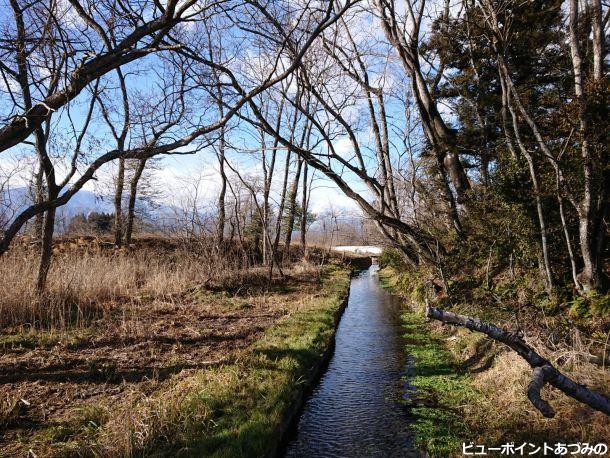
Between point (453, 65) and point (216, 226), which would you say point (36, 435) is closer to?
point (216, 226)

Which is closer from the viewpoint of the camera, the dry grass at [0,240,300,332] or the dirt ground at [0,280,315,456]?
the dirt ground at [0,280,315,456]

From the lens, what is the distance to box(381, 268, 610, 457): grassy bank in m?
4.11

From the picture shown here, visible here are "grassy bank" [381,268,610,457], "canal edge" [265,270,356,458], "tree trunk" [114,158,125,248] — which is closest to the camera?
"grassy bank" [381,268,610,457]

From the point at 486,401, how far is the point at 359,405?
1683 mm

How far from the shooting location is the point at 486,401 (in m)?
5.24

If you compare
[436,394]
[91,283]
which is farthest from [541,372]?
[91,283]

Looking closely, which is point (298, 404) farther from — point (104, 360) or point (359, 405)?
point (104, 360)

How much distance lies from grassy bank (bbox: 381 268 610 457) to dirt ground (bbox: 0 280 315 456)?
321cm

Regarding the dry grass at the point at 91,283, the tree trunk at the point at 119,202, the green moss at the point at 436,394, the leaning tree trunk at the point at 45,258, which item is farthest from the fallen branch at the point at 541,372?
the tree trunk at the point at 119,202

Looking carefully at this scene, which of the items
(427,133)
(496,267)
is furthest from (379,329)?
(427,133)

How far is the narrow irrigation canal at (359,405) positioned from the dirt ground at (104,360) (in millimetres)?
1747

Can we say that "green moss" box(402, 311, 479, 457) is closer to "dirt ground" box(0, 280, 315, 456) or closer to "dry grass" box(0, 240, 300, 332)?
"dirt ground" box(0, 280, 315, 456)

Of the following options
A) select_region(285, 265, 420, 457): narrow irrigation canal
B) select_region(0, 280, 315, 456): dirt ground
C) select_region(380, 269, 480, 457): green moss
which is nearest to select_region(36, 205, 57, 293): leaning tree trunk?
select_region(0, 280, 315, 456): dirt ground

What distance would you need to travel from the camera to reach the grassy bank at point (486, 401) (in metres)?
4.11
